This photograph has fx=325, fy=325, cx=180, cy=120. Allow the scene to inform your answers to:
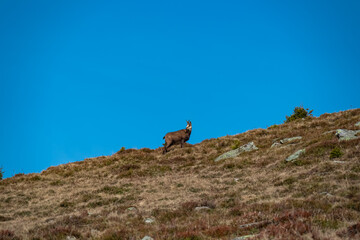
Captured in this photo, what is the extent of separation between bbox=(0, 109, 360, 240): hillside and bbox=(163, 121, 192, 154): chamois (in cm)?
143

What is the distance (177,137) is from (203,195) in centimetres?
1692

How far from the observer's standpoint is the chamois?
31078mm

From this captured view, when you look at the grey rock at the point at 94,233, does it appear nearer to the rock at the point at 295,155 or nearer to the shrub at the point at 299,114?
the rock at the point at 295,155

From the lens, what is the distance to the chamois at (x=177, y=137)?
31.1m

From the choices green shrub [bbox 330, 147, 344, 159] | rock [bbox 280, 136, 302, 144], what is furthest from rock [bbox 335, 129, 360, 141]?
rock [bbox 280, 136, 302, 144]

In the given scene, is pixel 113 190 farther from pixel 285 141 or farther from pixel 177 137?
pixel 285 141

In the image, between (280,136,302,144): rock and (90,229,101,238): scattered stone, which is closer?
(90,229,101,238): scattered stone

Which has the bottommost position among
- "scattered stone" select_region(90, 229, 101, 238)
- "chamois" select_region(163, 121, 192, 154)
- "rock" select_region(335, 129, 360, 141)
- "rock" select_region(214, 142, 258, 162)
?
"scattered stone" select_region(90, 229, 101, 238)

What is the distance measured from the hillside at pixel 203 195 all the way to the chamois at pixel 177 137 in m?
1.43

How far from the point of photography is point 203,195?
14.4 meters

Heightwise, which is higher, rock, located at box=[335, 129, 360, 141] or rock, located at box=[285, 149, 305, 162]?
rock, located at box=[335, 129, 360, 141]

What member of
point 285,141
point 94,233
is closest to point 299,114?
point 285,141

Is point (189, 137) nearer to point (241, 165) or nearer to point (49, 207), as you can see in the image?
point (241, 165)

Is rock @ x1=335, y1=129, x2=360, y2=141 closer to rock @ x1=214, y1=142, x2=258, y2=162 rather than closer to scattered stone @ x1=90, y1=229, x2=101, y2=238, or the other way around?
rock @ x1=214, y1=142, x2=258, y2=162
